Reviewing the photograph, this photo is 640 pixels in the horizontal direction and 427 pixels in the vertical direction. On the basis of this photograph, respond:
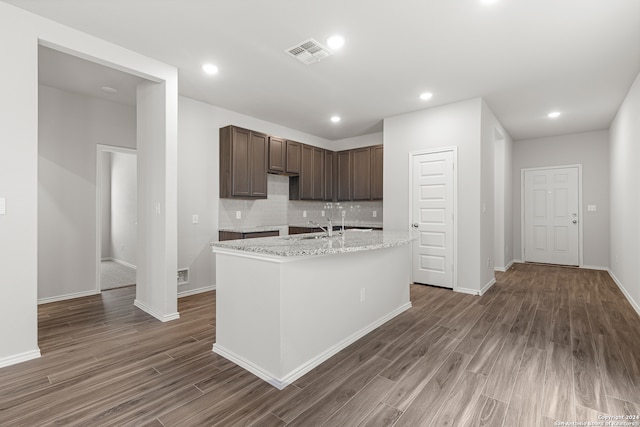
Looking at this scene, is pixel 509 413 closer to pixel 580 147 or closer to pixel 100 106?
pixel 100 106

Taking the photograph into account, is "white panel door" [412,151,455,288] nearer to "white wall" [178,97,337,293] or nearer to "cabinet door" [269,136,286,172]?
"cabinet door" [269,136,286,172]

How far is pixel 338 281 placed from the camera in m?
2.72

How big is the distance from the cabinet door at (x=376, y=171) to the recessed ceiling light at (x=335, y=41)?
127 inches

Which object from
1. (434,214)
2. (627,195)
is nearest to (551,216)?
(627,195)

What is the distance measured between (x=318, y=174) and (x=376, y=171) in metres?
1.21

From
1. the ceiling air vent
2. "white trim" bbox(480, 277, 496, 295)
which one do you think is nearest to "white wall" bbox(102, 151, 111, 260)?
the ceiling air vent

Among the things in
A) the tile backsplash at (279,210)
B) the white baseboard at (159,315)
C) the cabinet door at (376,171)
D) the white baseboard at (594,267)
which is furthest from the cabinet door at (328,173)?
the white baseboard at (594,267)

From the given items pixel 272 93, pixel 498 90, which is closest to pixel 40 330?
pixel 272 93

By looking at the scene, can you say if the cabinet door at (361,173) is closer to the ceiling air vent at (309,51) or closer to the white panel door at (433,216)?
the white panel door at (433,216)

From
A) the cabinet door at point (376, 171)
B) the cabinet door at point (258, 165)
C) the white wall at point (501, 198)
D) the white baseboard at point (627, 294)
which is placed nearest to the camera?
the white baseboard at point (627, 294)

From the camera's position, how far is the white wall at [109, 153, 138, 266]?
6691 millimetres

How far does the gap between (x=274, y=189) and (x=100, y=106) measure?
2983 millimetres

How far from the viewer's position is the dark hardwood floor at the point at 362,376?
187 cm

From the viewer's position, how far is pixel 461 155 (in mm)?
4668
